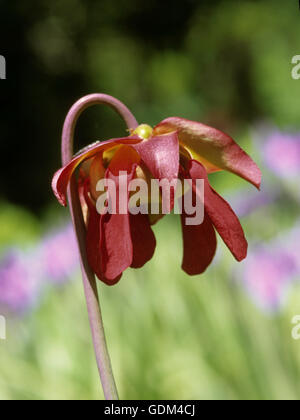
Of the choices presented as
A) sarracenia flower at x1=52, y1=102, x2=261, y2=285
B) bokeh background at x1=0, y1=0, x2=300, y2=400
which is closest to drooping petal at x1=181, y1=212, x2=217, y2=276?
sarracenia flower at x1=52, y1=102, x2=261, y2=285

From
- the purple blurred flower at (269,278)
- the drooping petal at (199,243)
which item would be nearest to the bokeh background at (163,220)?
the purple blurred flower at (269,278)

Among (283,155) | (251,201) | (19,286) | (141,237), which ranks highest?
(141,237)

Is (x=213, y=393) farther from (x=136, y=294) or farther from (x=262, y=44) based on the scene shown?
(x=262, y=44)

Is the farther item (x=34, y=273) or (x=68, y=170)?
(x=34, y=273)

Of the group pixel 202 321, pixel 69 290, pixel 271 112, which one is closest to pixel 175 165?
pixel 202 321

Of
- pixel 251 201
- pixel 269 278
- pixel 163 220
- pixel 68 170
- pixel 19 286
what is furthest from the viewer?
pixel 163 220

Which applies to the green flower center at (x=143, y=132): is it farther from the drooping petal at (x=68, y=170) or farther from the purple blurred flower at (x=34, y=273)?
the purple blurred flower at (x=34, y=273)

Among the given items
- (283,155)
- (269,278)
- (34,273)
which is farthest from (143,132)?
(283,155)

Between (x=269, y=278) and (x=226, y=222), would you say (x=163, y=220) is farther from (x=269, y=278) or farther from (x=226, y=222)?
(x=226, y=222)

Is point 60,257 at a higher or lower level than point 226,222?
lower
